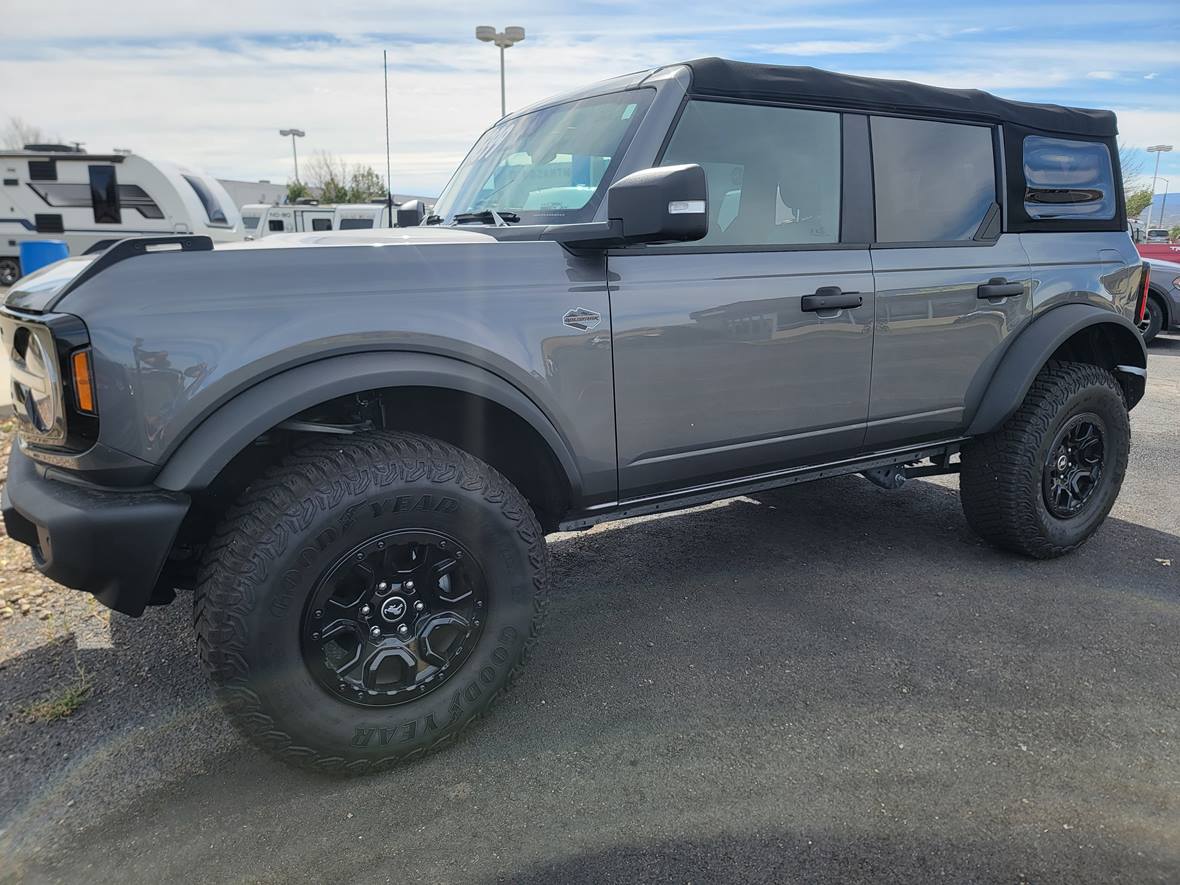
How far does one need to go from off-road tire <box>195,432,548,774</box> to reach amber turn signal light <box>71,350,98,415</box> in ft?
1.42

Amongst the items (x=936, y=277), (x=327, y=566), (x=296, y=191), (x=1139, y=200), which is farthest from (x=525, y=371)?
(x=1139, y=200)

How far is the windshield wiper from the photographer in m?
2.96

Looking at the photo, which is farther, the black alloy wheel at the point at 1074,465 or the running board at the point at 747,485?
the black alloy wheel at the point at 1074,465

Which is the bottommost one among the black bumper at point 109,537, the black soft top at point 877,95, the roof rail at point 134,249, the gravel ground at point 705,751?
the gravel ground at point 705,751

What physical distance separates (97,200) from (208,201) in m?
1.93

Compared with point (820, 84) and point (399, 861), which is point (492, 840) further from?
point (820, 84)

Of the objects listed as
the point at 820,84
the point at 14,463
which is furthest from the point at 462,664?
the point at 820,84

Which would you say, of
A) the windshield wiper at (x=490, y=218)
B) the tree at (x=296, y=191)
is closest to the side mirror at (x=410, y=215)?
the windshield wiper at (x=490, y=218)

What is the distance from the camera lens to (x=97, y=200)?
52.0ft

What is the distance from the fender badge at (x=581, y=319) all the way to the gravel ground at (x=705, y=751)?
123cm

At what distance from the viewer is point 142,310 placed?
200cm

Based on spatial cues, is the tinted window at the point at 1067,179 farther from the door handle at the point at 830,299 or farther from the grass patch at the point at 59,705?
the grass patch at the point at 59,705

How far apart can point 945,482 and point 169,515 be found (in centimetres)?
461

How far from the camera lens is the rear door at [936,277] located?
322 centimetres
